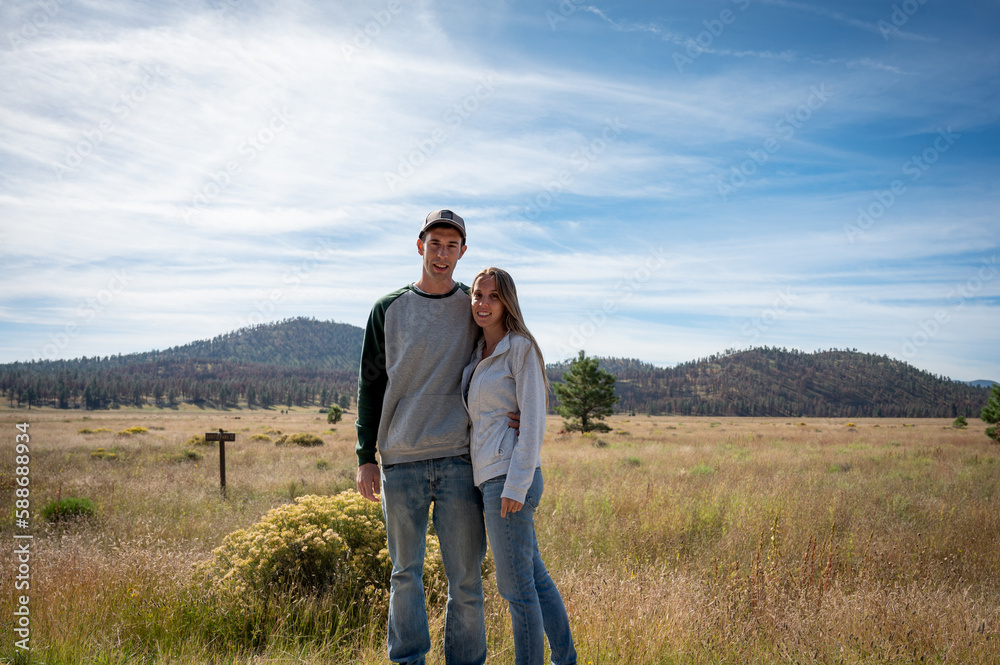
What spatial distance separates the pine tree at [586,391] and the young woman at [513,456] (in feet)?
92.8

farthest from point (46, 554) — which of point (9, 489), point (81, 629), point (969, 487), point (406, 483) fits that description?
point (969, 487)

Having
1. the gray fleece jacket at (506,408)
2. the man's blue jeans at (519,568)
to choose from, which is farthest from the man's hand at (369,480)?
the man's blue jeans at (519,568)

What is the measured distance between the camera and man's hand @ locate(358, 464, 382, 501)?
299 centimetres

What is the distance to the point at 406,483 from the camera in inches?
111

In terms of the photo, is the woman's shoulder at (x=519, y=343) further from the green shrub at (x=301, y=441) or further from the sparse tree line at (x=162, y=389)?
the sparse tree line at (x=162, y=389)

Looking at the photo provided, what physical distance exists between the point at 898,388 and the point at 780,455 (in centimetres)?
20377

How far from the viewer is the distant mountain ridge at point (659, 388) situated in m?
106

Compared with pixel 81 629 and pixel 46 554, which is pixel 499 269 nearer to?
pixel 81 629

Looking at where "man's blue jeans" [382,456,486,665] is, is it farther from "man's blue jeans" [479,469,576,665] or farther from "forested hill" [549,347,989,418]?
"forested hill" [549,347,989,418]

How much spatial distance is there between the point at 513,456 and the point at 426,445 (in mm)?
515

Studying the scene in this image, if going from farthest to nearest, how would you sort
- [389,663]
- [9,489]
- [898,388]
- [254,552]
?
[898,388]
[9,489]
[254,552]
[389,663]

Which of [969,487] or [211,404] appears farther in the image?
[211,404]

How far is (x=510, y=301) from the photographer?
2783 mm

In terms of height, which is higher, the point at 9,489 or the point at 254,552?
the point at 254,552
